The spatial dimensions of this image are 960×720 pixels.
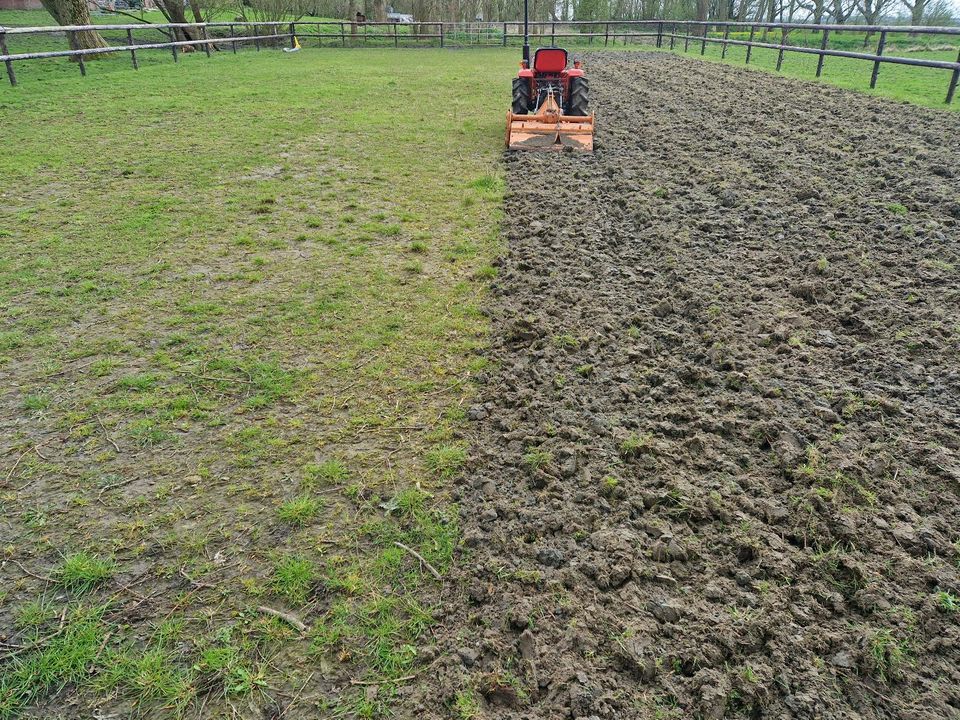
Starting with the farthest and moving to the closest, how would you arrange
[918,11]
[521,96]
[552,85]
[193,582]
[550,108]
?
[918,11] < [552,85] < [521,96] < [550,108] < [193,582]

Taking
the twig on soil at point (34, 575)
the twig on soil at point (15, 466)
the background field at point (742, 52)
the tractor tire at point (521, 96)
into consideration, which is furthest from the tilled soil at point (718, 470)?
the background field at point (742, 52)

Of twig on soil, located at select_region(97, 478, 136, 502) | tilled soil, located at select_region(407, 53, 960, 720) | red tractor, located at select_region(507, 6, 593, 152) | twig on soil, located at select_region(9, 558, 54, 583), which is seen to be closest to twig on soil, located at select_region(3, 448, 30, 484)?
twig on soil, located at select_region(97, 478, 136, 502)

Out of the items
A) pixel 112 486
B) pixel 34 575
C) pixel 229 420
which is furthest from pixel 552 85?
pixel 34 575

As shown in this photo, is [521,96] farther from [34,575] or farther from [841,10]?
[841,10]

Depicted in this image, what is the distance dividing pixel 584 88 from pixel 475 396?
7.39 m

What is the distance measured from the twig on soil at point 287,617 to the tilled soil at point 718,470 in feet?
1.62

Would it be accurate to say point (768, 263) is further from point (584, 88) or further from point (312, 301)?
point (584, 88)

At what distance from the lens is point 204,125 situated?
431 inches

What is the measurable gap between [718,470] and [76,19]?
24.5m

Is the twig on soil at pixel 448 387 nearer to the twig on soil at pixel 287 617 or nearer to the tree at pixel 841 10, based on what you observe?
the twig on soil at pixel 287 617

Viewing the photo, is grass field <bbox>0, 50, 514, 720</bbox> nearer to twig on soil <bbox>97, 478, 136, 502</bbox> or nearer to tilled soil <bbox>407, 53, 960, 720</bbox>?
twig on soil <bbox>97, 478, 136, 502</bbox>

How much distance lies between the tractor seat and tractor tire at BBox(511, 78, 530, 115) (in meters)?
0.42

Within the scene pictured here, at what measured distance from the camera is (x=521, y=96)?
9.71 metres

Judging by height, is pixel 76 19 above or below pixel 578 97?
above
